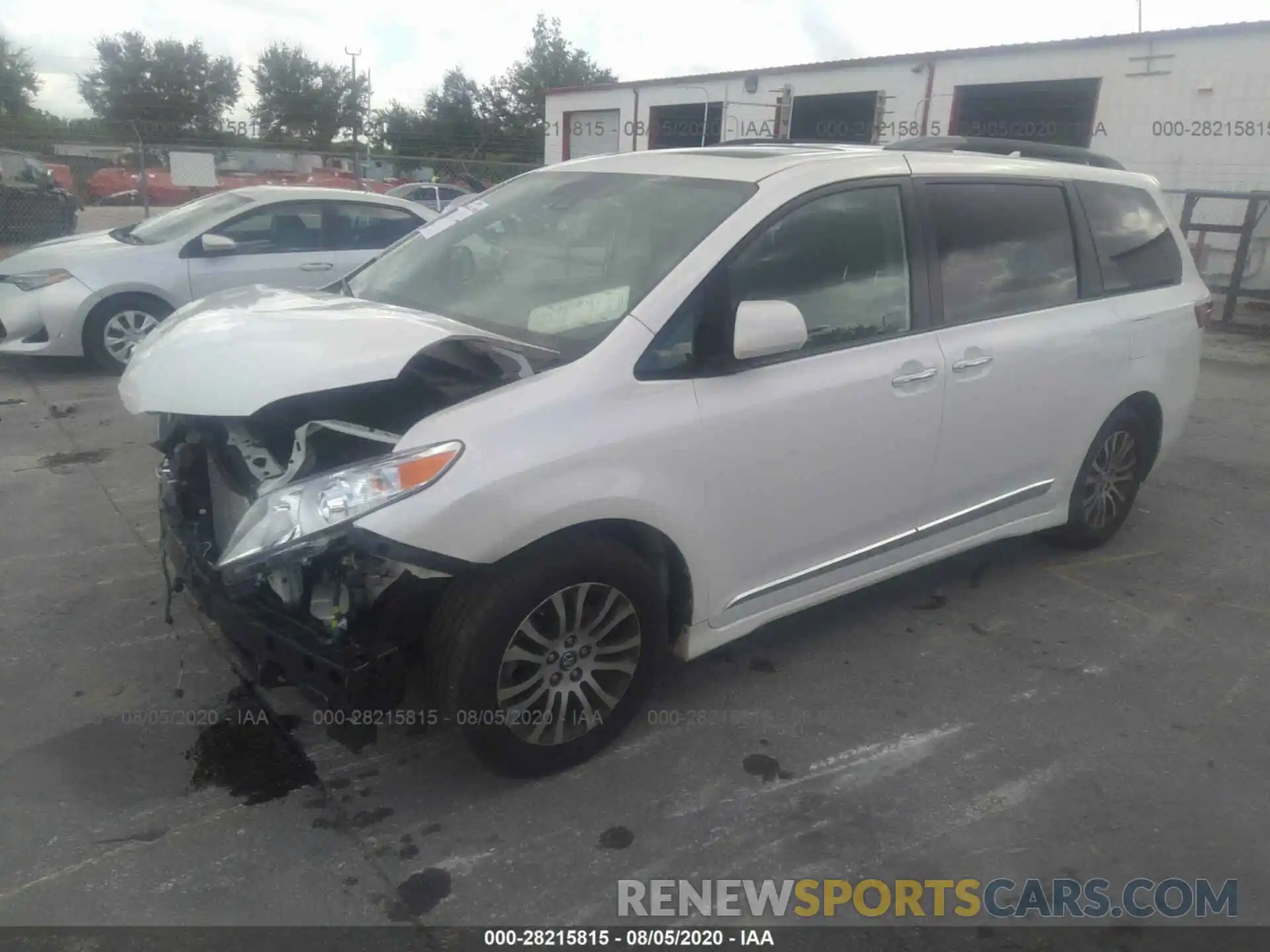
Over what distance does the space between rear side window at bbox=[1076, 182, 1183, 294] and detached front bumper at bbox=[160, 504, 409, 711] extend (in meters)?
3.57

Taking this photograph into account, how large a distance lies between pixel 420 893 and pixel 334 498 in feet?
3.40

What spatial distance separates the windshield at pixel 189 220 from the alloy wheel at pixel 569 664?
256 inches

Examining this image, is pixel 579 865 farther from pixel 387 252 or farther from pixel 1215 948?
pixel 387 252

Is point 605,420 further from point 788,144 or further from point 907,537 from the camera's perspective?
point 788,144

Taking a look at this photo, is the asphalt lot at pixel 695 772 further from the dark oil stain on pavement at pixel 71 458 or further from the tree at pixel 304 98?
the tree at pixel 304 98

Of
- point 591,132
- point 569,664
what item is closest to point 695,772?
point 569,664

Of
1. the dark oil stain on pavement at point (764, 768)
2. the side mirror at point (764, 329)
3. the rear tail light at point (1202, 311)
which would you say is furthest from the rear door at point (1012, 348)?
the dark oil stain on pavement at point (764, 768)

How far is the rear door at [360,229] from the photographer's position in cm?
823

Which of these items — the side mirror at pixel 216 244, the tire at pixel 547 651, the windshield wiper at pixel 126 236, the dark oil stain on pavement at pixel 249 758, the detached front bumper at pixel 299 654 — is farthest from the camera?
the windshield wiper at pixel 126 236

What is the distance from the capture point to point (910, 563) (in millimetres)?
3785

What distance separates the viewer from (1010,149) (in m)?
4.68

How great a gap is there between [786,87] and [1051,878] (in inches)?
843

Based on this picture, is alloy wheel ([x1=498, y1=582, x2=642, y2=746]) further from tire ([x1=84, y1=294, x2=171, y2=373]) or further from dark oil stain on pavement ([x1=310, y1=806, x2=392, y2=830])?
tire ([x1=84, y1=294, x2=171, y2=373])

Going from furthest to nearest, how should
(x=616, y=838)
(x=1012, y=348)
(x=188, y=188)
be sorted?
(x=188, y=188), (x=1012, y=348), (x=616, y=838)
